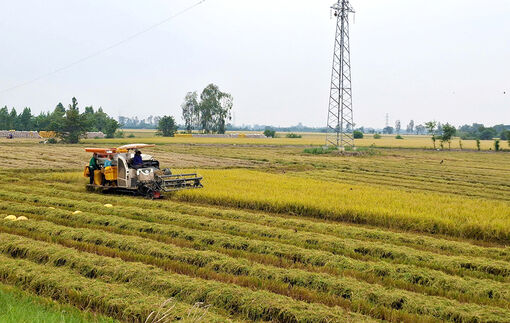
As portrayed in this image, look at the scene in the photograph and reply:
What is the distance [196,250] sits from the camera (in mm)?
9672

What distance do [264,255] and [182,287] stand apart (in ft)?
8.29

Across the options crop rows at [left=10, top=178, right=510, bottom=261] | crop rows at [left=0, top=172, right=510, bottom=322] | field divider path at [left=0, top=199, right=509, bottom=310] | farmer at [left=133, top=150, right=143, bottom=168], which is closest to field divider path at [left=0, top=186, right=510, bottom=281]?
crop rows at [left=0, top=172, right=510, bottom=322]

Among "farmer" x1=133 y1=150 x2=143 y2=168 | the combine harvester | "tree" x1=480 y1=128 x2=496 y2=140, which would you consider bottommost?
the combine harvester

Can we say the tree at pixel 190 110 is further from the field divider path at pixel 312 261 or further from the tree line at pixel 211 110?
the field divider path at pixel 312 261

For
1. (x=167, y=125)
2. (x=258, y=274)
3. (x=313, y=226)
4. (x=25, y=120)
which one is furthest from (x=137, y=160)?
(x=25, y=120)

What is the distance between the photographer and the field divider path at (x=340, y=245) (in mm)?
9219

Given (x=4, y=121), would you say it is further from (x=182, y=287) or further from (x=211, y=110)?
(x=182, y=287)

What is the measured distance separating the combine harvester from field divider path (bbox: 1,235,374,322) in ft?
26.9

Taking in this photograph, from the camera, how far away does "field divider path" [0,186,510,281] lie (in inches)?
363

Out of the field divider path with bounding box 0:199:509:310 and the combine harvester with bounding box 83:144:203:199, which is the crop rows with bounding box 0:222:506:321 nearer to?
the field divider path with bounding box 0:199:509:310

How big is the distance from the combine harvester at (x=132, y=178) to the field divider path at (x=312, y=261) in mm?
4801

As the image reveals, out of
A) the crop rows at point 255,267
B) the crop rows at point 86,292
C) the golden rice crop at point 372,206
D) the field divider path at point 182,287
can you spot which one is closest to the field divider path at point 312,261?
the crop rows at point 255,267

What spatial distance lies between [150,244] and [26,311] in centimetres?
398

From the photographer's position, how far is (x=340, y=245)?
1059 centimetres
